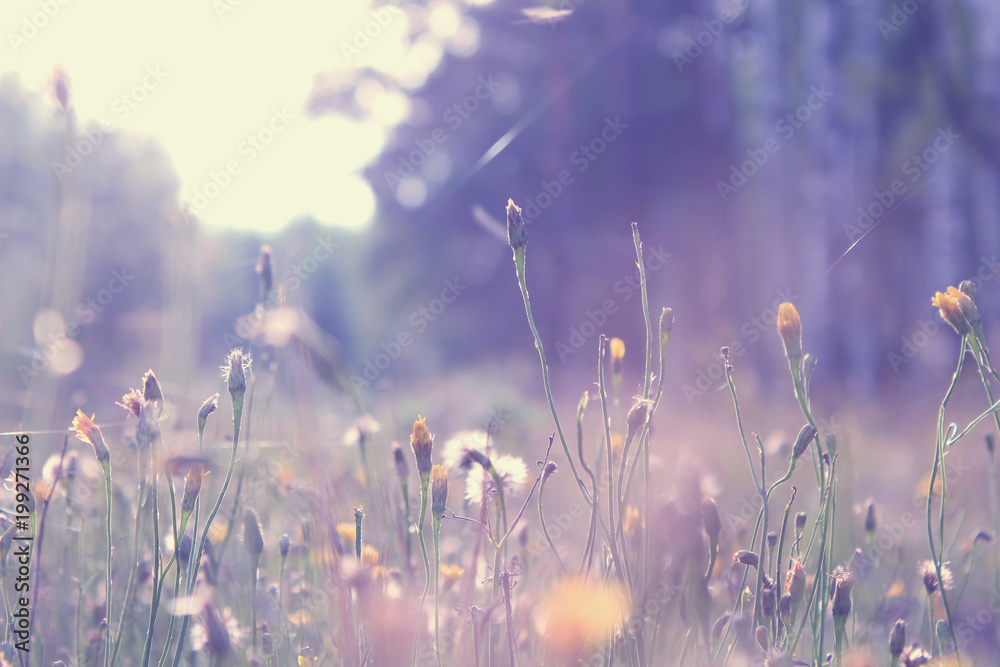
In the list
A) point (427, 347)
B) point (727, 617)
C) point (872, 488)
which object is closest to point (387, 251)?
point (427, 347)

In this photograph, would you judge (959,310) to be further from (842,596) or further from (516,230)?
(516,230)

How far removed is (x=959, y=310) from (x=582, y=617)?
0.75 metres

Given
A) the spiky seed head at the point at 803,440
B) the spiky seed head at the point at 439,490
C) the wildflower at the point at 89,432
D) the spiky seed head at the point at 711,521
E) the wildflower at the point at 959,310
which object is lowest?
the spiky seed head at the point at 711,521

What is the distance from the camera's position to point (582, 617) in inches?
37.6

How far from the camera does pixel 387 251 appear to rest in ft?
45.0

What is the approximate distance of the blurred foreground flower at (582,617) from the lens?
2.98ft

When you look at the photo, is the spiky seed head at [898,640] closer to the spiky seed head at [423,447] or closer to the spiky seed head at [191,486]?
the spiky seed head at [423,447]

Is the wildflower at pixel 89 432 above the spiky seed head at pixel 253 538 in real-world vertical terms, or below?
above

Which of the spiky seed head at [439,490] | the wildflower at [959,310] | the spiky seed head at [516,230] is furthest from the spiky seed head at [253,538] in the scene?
the wildflower at [959,310]

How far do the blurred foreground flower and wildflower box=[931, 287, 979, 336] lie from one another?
2.17ft

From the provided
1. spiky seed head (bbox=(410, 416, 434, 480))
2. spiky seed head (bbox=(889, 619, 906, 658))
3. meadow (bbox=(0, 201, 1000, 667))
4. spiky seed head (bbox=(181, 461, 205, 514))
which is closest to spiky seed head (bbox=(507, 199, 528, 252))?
meadow (bbox=(0, 201, 1000, 667))

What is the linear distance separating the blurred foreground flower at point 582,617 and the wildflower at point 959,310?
0.66m

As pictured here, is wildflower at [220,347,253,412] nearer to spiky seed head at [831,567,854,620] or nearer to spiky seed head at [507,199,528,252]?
spiky seed head at [507,199,528,252]

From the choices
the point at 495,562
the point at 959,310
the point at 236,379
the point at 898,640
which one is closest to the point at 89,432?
the point at 236,379
